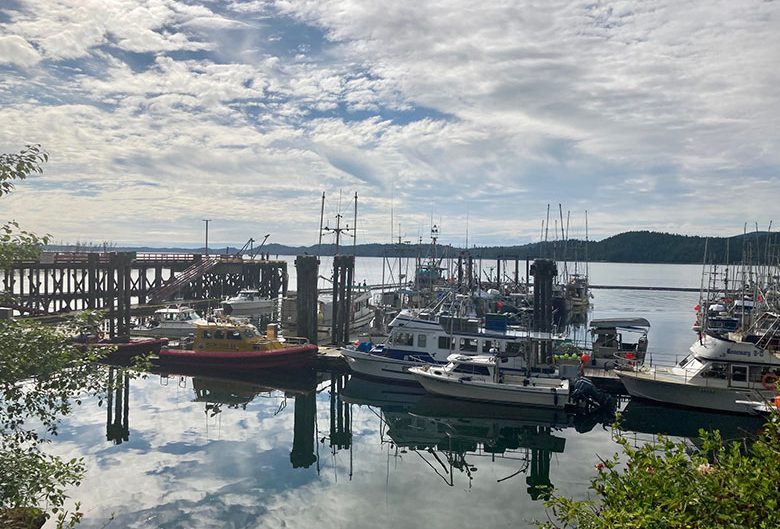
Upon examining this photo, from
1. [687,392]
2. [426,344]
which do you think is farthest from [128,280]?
[687,392]

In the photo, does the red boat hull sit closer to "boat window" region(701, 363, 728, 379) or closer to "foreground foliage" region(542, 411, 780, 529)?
"boat window" region(701, 363, 728, 379)

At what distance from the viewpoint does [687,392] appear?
83.8 feet

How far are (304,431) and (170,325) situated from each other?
2163 cm

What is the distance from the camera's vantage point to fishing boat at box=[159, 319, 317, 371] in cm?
3153

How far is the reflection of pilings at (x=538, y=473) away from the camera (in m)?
17.8

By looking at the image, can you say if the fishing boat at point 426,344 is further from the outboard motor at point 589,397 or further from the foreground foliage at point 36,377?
the foreground foliage at point 36,377

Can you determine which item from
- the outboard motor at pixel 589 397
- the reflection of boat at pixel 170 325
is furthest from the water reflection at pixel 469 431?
the reflection of boat at pixel 170 325

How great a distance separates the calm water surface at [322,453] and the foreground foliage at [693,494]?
10.2 meters

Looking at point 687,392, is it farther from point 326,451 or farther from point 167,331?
point 167,331

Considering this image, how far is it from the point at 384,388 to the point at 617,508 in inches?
990

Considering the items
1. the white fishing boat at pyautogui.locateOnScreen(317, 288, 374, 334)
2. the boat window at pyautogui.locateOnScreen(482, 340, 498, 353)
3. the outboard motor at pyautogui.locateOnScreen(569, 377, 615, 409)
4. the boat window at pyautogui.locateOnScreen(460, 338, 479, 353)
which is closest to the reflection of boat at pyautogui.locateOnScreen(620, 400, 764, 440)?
the outboard motor at pyautogui.locateOnScreen(569, 377, 615, 409)

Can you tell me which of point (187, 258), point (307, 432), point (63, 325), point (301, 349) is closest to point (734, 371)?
point (307, 432)

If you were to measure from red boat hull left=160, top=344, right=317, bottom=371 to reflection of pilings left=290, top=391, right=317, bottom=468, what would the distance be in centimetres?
303

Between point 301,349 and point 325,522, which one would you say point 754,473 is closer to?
point 325,522
